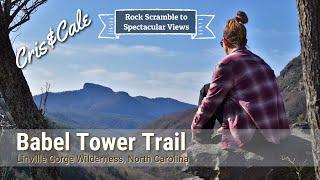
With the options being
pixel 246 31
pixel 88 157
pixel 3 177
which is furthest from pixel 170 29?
pixel 246 31

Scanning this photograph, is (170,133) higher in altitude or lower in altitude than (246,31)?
lower

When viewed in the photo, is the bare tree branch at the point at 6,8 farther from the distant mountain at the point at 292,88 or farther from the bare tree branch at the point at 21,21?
the distant mountain at the point at 292,88

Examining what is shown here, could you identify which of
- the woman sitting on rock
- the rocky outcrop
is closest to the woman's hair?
the woman sitting on rock

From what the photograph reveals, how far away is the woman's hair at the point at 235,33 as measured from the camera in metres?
5.57

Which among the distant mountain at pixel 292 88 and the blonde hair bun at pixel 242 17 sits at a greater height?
the distant mountain at pixel 292 88

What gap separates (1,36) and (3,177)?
10.4ft

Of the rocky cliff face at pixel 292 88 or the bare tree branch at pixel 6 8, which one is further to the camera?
the rocky cliff face at pixel 292 88

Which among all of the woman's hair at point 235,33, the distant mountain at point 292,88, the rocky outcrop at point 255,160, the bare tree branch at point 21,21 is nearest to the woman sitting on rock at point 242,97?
the woman's hair at point 235,33

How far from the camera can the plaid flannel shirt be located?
5.45 meters

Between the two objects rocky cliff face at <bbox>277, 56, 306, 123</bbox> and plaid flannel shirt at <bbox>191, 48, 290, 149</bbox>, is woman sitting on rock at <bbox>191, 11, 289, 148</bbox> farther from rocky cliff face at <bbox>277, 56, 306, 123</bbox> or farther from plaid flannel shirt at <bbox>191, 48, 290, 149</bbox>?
rocky cliff face at <bbox>277, 56, 306, 123</bbox>

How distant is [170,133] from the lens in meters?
8.27

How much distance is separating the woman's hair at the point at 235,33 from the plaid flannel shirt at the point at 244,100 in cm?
8

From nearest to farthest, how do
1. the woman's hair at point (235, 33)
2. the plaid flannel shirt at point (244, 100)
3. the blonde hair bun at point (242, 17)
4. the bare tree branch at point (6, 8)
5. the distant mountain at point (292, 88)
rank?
1. the plaid flannel shirt at point (244, 100)
2. the woman's hair at point (235, 33)
3. the blonde hair bun at point (242, 17)
4. the bare tree branch at point (6, 8)
5. the distant mountain at point (292, 88)

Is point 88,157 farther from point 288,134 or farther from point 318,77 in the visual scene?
point 318,77
